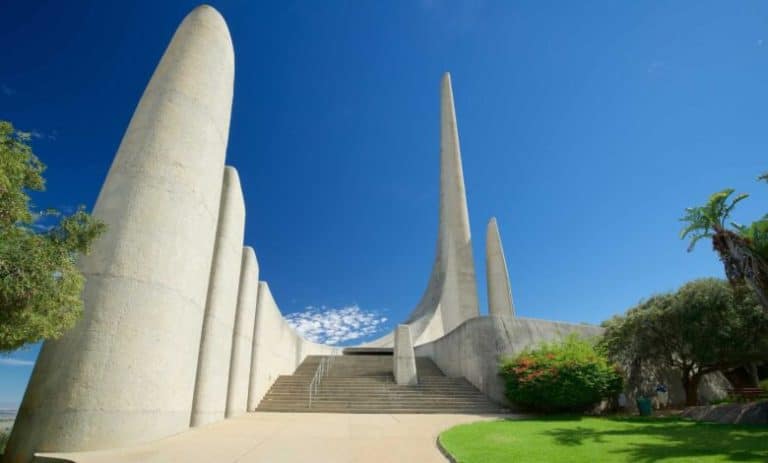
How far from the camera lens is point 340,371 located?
51.7ft

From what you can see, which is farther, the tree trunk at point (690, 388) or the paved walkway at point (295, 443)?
the tree trunk at point (690, 388)

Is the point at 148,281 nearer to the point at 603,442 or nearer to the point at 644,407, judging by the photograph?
the point at 603,442

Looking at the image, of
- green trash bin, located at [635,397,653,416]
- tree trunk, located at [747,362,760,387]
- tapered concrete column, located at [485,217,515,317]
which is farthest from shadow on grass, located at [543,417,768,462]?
tapered concrete column, located at [485,217,515,317]

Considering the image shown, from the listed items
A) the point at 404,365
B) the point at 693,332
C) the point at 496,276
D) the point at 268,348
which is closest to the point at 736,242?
the point at 693,332

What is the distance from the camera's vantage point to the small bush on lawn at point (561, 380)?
1077 centimetres

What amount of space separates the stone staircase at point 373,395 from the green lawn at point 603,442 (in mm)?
3210

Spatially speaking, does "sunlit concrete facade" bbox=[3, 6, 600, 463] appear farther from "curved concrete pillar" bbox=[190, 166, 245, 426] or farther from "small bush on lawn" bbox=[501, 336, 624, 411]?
"small bush on lawn" bbox=[501, 336, 624, 411]

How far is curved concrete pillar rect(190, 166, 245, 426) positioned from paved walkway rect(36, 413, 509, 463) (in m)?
0.54

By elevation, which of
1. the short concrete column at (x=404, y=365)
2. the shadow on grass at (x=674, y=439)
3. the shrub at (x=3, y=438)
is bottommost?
the shadow on grass at (x=674, y=439)

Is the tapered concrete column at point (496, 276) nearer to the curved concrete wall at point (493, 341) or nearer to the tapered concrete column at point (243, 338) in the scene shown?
the curved concrete wall at point (493, 341)

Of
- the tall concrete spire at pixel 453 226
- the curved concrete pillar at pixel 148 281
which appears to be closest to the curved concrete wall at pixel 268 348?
the curved concrete pillar at pixel 148 281

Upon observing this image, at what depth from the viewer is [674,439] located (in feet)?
22.5

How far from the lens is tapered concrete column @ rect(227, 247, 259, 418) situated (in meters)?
9.84

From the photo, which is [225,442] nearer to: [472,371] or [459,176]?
[472,371]
